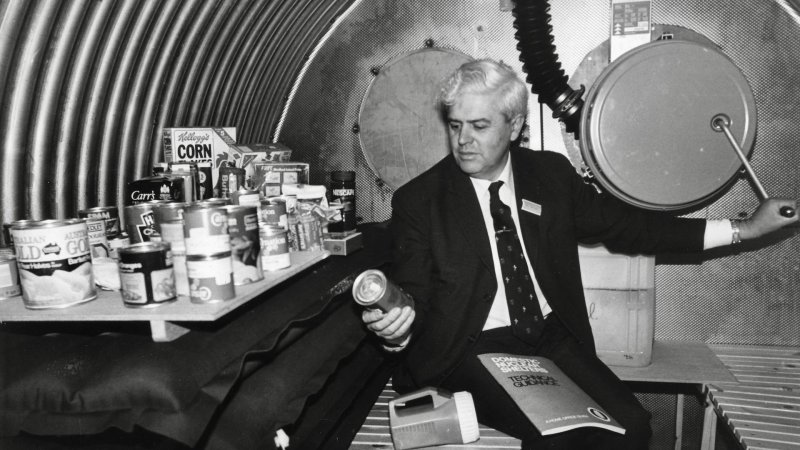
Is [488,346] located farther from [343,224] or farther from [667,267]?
[667,267]

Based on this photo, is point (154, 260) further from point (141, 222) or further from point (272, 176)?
point (272, 176)

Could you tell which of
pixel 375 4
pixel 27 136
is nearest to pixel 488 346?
pixel 27 136

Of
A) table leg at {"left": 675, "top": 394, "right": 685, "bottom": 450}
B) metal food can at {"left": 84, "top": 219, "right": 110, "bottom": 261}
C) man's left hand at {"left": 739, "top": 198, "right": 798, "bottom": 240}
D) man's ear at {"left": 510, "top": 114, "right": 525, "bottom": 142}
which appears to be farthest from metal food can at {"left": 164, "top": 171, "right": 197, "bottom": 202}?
table leg at {"left": 675, "top": 394, "right": 685, "bottom": 450}

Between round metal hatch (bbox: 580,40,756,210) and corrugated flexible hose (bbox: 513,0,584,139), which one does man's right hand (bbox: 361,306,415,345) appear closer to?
round metal hatch (bbox: 580,40,756,210)

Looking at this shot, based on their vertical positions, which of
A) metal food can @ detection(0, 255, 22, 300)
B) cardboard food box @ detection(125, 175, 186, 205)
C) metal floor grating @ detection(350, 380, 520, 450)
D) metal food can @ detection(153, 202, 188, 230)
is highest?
cardboard food box @ detection(125, 175, 186, 205)

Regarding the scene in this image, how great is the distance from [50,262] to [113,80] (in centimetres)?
111

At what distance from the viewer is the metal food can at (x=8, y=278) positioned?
63.0 inches

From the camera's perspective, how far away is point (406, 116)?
3.47m

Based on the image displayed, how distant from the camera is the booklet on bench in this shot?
1.90 m

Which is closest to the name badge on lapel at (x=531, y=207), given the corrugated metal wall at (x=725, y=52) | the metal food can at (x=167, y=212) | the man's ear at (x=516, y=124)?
the man's ear at (x=516, y=124)

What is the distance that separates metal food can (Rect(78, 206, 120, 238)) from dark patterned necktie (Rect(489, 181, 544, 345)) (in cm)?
151

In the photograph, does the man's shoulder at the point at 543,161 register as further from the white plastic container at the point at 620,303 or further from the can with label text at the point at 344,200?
the can with label text at the point at 344,200

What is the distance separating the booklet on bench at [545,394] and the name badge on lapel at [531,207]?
0.66 metres

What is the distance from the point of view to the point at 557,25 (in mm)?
3219
